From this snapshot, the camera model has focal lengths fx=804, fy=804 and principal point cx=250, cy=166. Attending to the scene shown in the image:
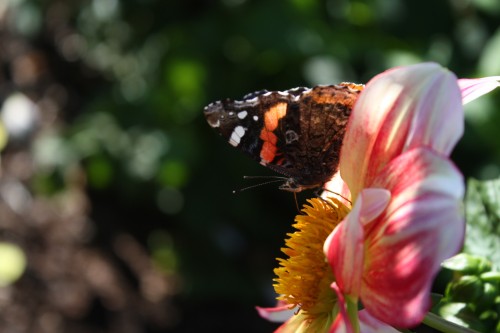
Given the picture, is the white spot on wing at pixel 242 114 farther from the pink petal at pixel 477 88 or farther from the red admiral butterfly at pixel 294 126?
the pink petal at pixel 477 88

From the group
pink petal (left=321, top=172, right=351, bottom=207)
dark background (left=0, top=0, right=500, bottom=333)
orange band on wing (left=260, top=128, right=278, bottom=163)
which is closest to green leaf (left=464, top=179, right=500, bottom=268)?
pink petal (left=321, top=172, right=351, bottom=207)

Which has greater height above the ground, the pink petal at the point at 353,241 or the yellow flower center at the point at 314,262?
the pink petal at the point at 353,241

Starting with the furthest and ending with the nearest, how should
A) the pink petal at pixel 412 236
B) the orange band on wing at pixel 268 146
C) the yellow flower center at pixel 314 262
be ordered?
the orange band on wing at pixel 268 146 → the yellow flower center at pixel 314 262 → the pink petal at pixel 412 236

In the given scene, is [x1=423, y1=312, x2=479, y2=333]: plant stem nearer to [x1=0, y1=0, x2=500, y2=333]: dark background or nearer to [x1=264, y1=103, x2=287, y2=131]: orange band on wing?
[x1=264, y1=103, x2=287, y2=131]: orange band on wing

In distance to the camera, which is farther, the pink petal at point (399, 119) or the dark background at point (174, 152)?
the dark background at point (174, 152)

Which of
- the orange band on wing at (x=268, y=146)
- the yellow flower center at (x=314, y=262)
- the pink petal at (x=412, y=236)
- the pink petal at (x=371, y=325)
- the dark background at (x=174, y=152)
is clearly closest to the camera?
the pink petal at (x=412, y=236)

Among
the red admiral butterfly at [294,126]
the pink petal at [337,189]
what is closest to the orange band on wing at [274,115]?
the red admiral butterfly at [294,126]

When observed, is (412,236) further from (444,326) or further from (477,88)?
(477,88)

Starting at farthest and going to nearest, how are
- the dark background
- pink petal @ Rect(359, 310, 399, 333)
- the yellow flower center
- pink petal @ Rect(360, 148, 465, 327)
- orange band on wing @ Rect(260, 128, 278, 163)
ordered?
the dark background → orange band on wing @ Rect(260, 128, 278, 163) → the yellow flower center → pink petal @ Rect(359, 310, 399, 333) → pink petal @ Rect(360, 148, 465, 327)
